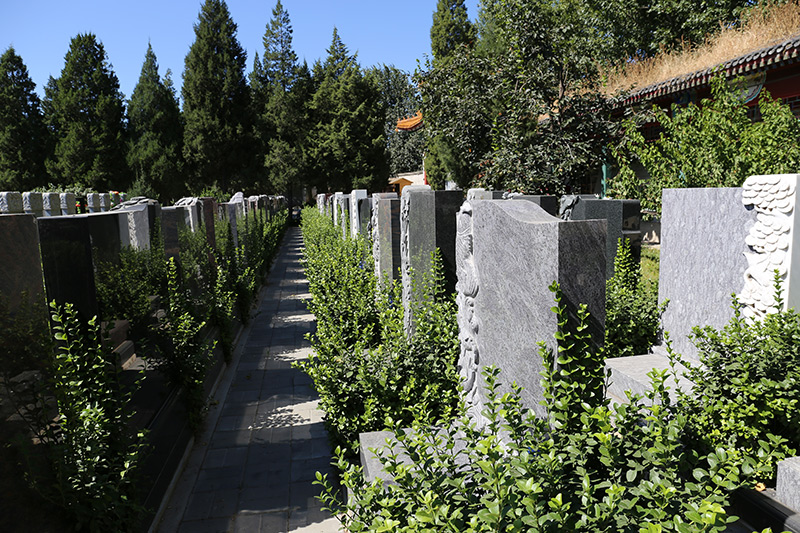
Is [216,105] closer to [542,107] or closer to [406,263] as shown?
[542,107]

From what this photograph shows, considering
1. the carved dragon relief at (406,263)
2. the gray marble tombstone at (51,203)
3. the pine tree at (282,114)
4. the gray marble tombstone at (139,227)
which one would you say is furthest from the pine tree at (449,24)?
the gray marble tombstone at (139,227)

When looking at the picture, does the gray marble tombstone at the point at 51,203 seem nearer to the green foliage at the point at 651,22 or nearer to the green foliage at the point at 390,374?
the green foliage at the point at 390,374

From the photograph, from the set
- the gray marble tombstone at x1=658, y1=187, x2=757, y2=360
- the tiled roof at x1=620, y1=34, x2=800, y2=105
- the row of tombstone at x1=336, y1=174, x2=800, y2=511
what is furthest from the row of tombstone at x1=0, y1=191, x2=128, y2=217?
the tiled roof at x1=620, y1=34, x2=800, y2=105

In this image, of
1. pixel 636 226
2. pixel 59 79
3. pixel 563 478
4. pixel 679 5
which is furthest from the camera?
pixel 59 79

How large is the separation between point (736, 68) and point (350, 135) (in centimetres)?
2536

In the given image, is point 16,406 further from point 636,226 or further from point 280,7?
point 280,7

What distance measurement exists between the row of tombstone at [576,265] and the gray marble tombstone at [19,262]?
1.98m

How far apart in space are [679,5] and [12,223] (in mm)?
19917

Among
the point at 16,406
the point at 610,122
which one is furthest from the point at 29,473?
the point at 610,122

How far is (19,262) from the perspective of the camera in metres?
2.62

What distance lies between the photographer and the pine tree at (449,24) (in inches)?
1122

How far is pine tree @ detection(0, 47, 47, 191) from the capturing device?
30625 millimetres

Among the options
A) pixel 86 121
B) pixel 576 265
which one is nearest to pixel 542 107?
pixel 576 265

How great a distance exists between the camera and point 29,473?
2.50 m
